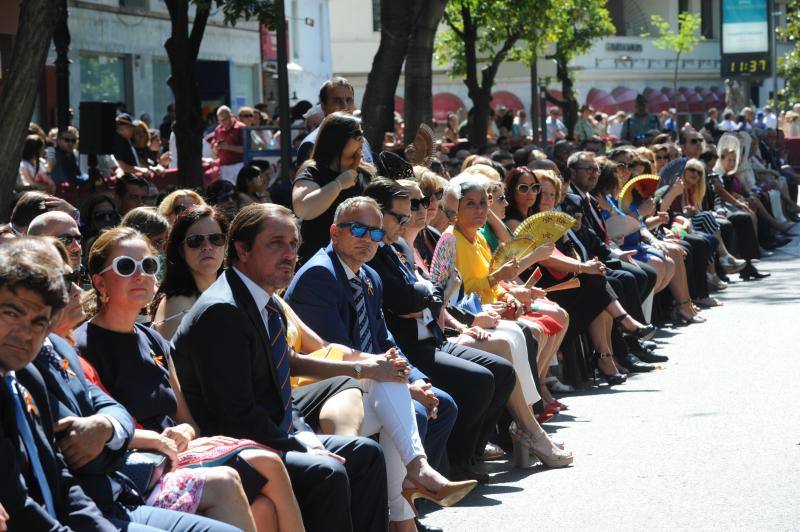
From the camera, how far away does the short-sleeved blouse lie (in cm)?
524

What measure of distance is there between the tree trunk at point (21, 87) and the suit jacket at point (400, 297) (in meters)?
2.99

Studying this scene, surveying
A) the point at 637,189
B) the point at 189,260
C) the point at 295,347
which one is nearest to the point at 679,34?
the point at 637,189

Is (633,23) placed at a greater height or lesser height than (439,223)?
greater

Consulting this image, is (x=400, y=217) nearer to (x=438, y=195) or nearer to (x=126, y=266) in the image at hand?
(x=438, y=195)

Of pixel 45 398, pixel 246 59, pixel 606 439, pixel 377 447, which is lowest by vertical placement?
pixel 606 439

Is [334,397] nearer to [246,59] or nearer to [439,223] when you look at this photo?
[439,223]

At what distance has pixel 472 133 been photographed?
27750 millimetres

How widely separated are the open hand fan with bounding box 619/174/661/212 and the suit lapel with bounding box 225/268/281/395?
8655 millimetres

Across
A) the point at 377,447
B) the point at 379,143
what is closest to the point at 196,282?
the point at 377,447

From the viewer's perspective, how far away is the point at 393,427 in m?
6.26

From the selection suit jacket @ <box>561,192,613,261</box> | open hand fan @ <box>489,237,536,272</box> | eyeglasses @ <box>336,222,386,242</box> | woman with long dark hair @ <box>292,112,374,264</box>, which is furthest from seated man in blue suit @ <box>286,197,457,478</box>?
suit jacket @ <box>561,192,613,261</box>

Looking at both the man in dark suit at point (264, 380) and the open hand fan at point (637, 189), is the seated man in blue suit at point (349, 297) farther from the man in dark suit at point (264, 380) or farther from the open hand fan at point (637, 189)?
the open hand fan at point (637, 189)

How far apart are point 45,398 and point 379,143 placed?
1183 cm

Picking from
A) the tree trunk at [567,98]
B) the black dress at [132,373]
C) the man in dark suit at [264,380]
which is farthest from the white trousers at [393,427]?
the tree trunk at [567,98]
